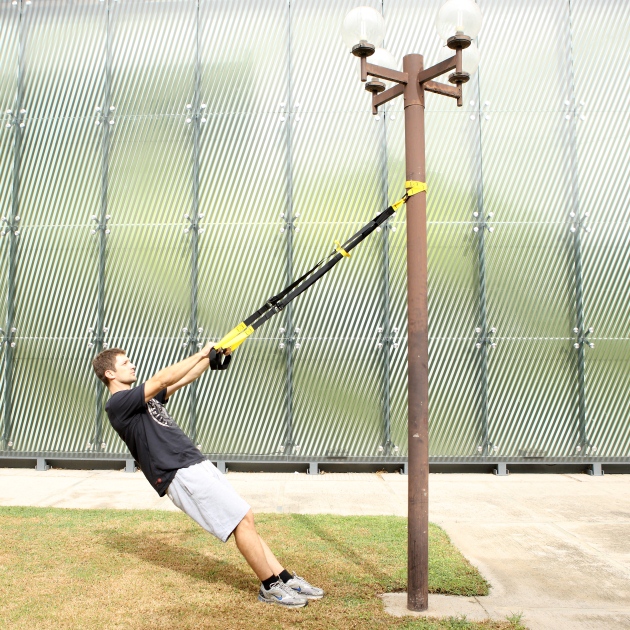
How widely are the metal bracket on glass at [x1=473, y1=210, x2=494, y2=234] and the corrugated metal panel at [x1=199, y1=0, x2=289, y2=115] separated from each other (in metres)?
3.16

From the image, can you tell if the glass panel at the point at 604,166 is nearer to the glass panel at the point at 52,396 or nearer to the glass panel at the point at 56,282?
the glass panel at the point at 56,282

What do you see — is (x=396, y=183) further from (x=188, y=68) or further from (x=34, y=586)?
(x=34, y=586)

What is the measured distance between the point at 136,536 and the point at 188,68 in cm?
663

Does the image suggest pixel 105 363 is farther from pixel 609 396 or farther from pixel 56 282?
pixel 609 396

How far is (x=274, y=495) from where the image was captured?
7832 mm

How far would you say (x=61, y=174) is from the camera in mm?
9703

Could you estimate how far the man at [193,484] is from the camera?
427 centimetres

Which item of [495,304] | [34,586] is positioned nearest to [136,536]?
[34,586]

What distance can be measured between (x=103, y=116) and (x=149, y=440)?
22.0ft

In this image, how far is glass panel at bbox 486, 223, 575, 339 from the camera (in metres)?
9.27

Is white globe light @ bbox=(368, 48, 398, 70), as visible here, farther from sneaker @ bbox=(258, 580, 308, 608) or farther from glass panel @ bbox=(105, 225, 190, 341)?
glass panel @ bbox=(105, 225, 190, 341)

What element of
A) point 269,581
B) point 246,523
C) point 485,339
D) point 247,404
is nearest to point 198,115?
point 247,404

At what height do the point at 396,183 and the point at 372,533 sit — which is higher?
the point at 396,183

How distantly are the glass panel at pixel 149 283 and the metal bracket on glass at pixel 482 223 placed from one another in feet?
13.1
